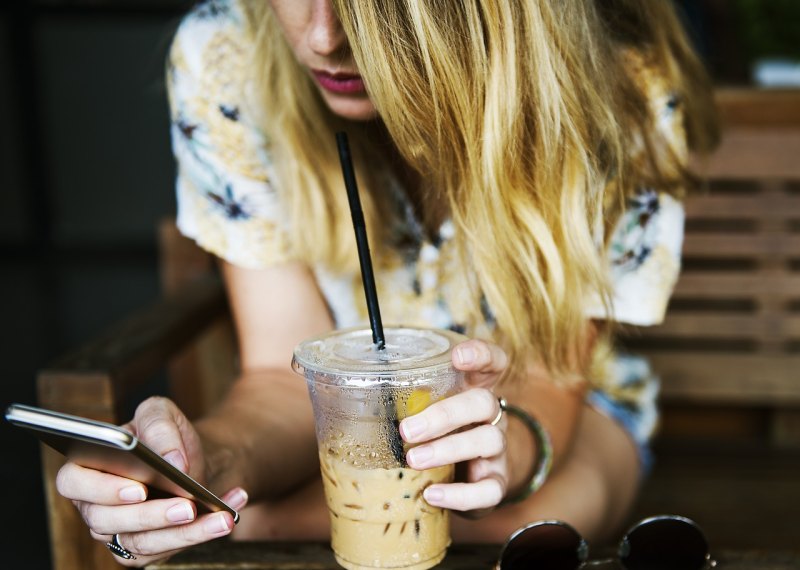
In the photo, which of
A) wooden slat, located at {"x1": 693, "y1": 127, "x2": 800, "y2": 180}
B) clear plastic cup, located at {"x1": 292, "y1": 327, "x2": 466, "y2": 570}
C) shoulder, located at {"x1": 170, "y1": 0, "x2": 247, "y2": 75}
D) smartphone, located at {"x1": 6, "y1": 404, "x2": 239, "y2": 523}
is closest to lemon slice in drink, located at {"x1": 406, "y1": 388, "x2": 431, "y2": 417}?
clear plastic cup, located at {"x1": 292, "y1": 327, "x2": 466, "y2": 570}

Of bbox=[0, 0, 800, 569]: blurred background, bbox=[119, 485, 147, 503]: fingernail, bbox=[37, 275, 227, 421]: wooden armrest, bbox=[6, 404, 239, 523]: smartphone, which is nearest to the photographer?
bbox=[6, 404, 239, 523]: smartphone

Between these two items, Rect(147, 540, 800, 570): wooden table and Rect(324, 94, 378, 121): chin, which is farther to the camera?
Rect(324, 94, 378, 121): chin

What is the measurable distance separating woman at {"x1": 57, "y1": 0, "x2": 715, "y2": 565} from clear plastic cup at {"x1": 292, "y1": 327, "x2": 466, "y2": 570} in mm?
27

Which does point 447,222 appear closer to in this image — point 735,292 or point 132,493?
point 132,493

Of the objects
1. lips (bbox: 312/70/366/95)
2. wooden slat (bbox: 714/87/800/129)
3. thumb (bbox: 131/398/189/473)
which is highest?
lips (bbox: 312/70/366/95)

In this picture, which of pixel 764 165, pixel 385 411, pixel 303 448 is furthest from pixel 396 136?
pixel 764 165

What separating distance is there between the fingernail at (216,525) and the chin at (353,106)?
553 millimetres

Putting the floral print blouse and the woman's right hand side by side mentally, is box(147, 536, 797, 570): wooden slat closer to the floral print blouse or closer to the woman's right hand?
the woman's right hand

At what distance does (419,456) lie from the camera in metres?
0.84

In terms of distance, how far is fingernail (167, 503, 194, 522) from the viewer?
2.67ft

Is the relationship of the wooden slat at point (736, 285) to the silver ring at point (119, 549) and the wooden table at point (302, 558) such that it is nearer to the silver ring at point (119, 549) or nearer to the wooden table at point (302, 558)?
the wooden table at point (302, 558)

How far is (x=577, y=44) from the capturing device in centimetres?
110

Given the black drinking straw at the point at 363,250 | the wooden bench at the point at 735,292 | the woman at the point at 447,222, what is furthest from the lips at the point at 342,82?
the wooden bench at the point at 735,292

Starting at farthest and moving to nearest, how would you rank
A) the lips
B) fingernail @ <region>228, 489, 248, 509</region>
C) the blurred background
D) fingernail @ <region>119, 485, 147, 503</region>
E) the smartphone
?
the blurred background, the lips, fingernail @ <region>228, 489, 248, 509</region>, fingernail @ <region>119, 485, 147, 503</region>, the smartphone
